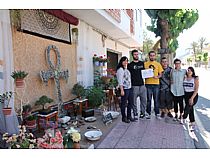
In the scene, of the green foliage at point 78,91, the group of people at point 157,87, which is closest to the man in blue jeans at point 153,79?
the group of people at point 157,87

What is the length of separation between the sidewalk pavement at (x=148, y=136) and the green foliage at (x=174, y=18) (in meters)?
3.16

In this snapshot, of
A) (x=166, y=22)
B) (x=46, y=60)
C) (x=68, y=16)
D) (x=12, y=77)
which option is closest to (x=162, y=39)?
(x=166, y=22)

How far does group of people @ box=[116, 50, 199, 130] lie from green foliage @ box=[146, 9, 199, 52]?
1.84 metres

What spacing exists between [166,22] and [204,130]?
11.5 ft

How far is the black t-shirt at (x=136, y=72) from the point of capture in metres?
5.14

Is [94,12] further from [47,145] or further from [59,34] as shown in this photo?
[47,145]

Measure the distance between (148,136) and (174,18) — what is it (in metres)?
4.04

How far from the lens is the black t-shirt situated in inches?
202

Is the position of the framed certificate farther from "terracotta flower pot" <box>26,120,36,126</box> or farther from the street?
"terracotta flower pot" <box>26,120,36,126</box>

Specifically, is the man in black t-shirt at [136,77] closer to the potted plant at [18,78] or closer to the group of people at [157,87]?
the group of people at [157,87]

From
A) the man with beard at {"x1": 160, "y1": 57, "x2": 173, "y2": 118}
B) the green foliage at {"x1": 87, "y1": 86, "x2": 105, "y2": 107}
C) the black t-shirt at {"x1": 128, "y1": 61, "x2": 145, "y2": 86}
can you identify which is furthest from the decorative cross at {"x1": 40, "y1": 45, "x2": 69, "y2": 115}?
the man with beard at {"x1": 160, "y1": 57, "x2": 173, "y2": 118}

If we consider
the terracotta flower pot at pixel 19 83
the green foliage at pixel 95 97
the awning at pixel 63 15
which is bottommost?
the green foliage at pixel 95 97

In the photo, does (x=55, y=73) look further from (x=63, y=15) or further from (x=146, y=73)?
(x=146, y=73)

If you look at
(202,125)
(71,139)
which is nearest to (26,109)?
(71,139)
